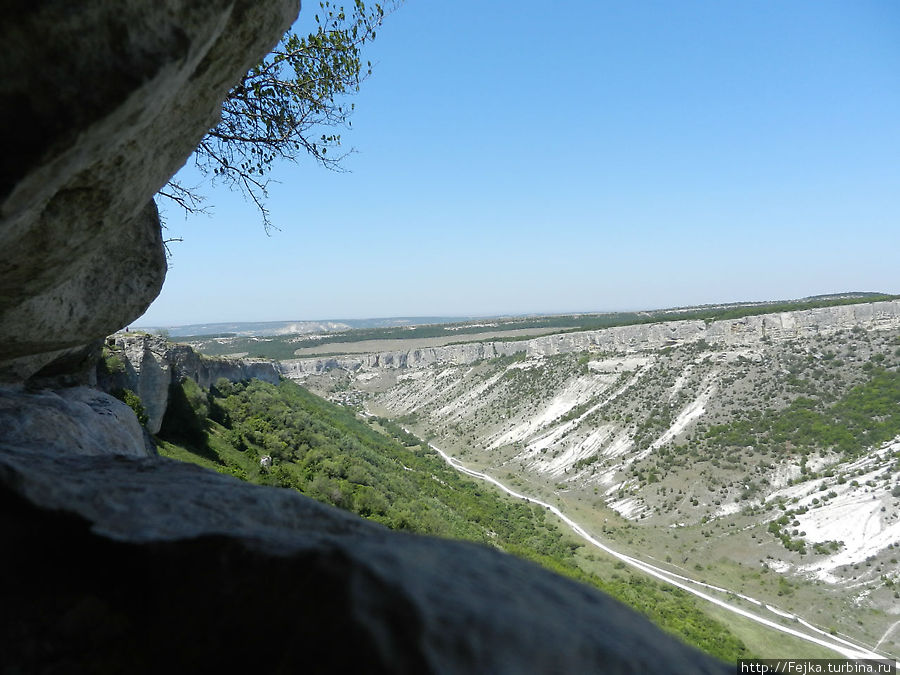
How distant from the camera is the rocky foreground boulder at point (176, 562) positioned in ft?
5.08

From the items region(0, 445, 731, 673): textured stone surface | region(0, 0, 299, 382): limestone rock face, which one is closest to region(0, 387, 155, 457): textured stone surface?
region(0, 0, 299, 382): limestone rock face

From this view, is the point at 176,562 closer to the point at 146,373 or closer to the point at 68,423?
the point at 68,423

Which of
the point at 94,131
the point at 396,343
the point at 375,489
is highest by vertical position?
the point at 94,131

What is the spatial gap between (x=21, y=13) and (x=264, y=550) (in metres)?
2.42

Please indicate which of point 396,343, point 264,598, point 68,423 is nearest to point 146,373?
point 68,423

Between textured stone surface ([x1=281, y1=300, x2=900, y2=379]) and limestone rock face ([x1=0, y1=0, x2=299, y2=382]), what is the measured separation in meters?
74.0

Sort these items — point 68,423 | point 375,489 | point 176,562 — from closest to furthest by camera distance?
1. point 176,562
2. point 68,423
3. point 375,489

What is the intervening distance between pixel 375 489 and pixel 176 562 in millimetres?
24312

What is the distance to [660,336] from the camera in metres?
84.8

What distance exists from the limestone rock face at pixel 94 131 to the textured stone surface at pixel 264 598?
161cm

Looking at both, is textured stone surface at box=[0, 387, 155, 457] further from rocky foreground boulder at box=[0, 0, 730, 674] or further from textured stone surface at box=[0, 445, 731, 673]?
textured stone surface at box=[0, 445, 731, 673]

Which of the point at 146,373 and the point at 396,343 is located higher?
the point at 146,373

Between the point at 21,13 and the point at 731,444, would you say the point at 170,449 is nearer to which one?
the point at 21,13

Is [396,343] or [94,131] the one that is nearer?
[94,131]
